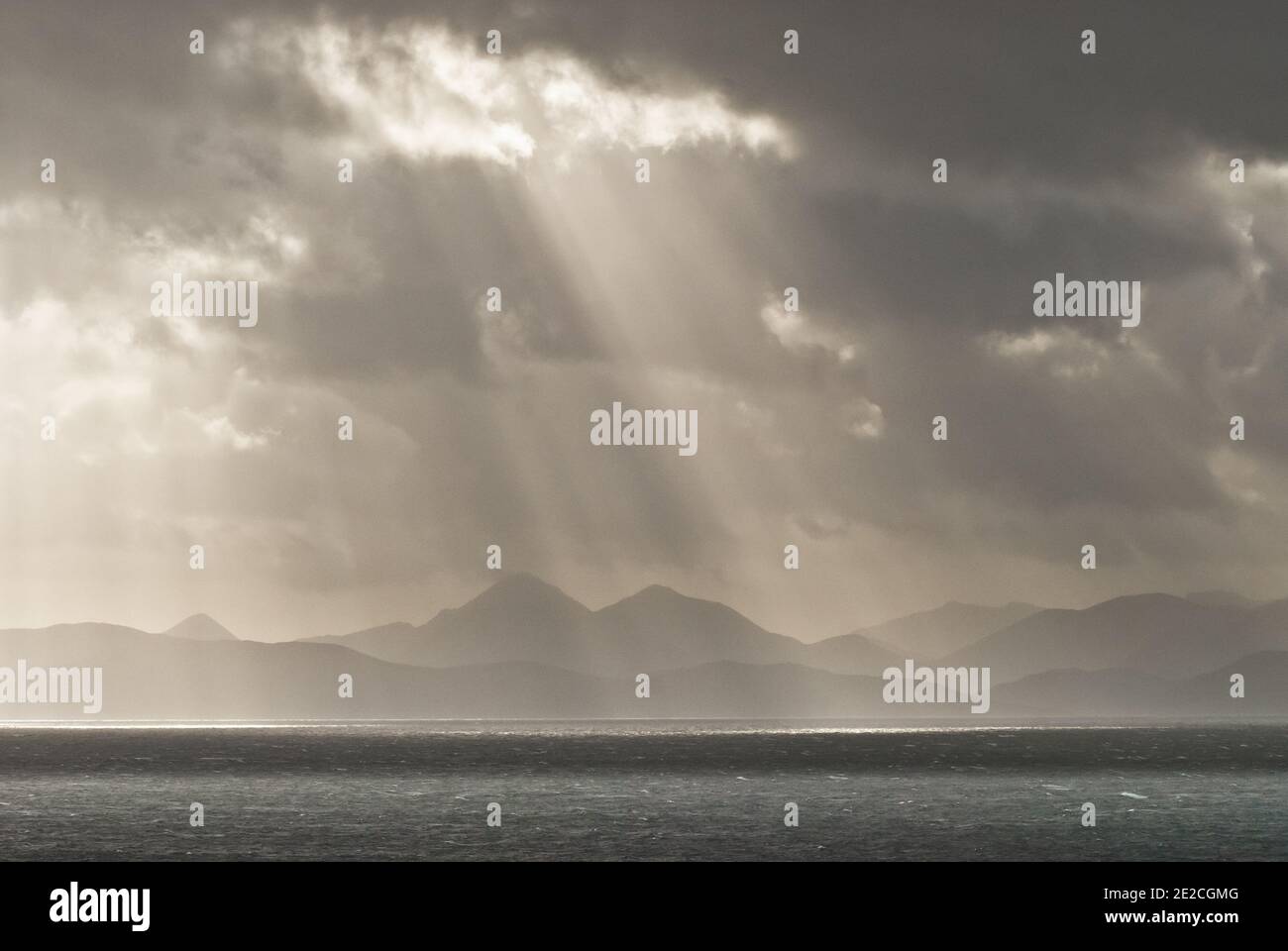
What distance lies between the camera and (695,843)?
91250 mm
